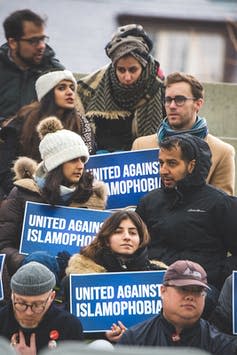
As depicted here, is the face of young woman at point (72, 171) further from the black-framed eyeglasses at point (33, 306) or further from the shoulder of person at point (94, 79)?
the shoulder of person at point (94, 79)

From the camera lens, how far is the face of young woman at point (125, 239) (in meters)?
12.7

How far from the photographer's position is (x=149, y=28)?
98.1 feet

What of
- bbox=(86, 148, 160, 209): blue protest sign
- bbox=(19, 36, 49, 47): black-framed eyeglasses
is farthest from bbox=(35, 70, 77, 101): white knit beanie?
bbox=(19, 36, 49, 47): black-framed eyeglasses

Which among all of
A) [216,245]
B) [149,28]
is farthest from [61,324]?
[149,28]

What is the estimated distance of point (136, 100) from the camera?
15.1 meters

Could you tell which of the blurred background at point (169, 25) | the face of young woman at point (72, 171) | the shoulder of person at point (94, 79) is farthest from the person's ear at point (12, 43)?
the blurred background at point (169, 25)

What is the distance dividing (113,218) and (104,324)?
2.24ft

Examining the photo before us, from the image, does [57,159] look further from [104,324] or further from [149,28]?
[149,28]

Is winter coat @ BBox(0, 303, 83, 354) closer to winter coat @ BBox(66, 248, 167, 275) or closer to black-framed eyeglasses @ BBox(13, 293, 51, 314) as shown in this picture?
black-framed eyeglasses @ BBox(13, 293, 51, 314)

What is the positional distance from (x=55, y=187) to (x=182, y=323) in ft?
6.86

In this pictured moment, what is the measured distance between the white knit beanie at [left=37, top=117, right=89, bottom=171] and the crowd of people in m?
0.01

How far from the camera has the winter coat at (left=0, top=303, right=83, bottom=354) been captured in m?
12.1

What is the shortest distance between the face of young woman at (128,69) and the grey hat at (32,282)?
3169mm

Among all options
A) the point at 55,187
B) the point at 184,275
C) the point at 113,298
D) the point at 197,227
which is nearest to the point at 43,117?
the point at 55,187
